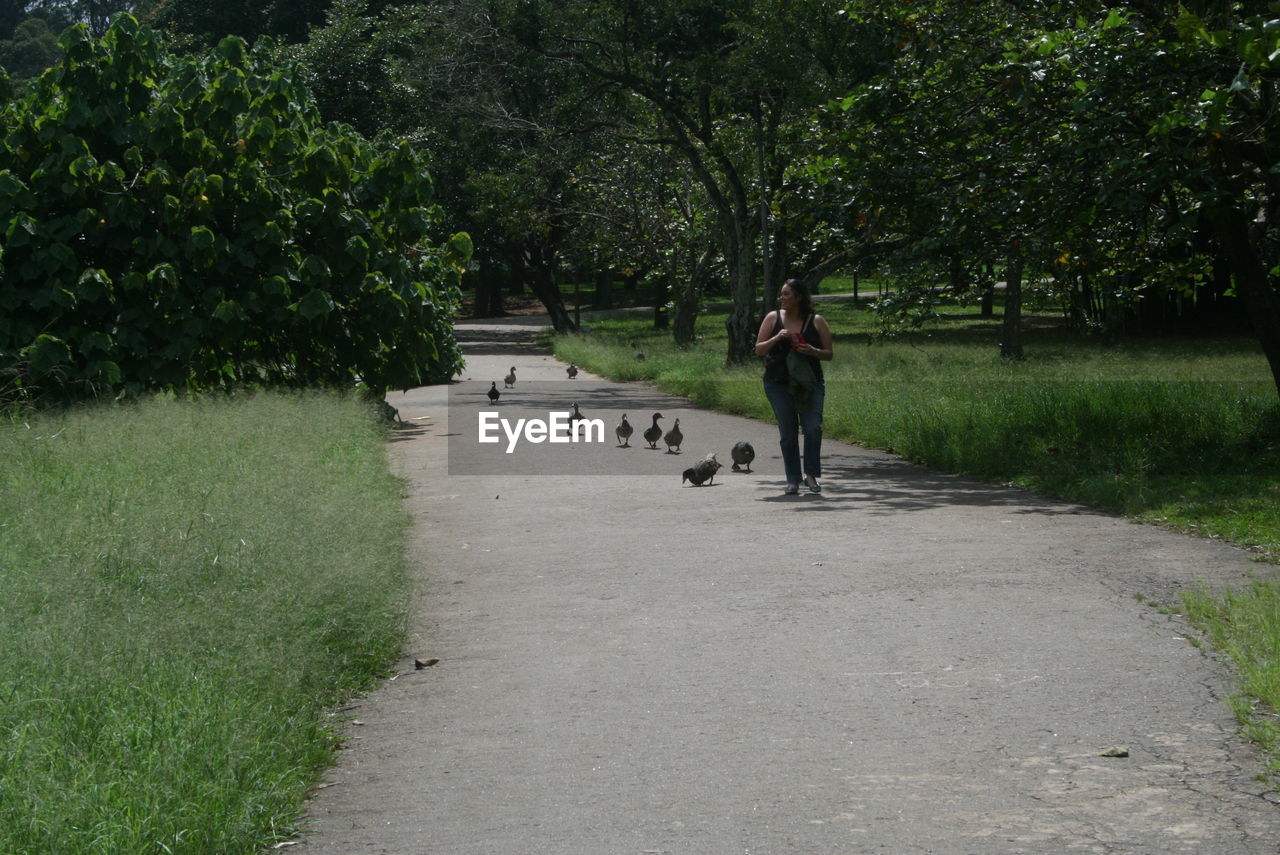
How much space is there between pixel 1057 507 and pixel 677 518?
2958 mm

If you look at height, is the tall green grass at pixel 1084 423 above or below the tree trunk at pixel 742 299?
below

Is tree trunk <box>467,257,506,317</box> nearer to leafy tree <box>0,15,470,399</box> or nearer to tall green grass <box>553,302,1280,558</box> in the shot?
tall green grass <box>553,302,1280,558</box>

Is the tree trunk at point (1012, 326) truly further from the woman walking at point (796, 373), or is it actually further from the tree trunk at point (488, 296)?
the tree trunk at point (488, 296)

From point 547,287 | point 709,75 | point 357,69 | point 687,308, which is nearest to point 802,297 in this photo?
point 709,75

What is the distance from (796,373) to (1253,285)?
17.2 feet

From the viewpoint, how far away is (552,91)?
116ft

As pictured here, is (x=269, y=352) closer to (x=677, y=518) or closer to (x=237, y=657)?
(x=677, y=518)

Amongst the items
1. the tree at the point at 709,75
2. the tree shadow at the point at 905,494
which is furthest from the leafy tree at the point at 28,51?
the tree shadow at the point at 905,494

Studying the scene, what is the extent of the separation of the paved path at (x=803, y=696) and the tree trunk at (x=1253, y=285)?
14.1 feet

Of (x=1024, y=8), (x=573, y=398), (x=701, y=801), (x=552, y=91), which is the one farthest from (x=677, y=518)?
(x=552, y=91)

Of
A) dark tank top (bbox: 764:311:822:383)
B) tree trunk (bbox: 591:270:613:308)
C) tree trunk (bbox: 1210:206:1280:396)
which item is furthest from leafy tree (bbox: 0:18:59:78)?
tree trunk (bbox: 1210:206:1280:396)

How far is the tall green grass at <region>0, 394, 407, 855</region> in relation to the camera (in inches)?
164

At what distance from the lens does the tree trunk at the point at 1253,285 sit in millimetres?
14102
